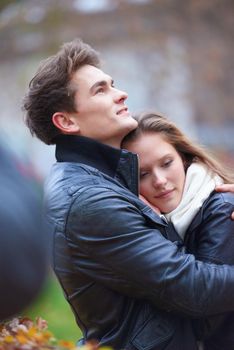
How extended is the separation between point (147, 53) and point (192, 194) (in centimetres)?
1244

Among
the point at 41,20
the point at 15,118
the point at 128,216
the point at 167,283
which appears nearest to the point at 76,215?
the point at 128,216

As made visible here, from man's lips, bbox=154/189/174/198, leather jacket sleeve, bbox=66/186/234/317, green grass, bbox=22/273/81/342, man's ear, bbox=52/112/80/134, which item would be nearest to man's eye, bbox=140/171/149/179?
man's lips, bbox=154/189/174/198

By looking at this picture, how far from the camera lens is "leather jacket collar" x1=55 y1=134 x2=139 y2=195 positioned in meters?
3.63

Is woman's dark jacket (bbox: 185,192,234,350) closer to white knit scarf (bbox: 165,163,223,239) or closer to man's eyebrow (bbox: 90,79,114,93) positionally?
white knit scarf (bbox: 165,163,223,239)

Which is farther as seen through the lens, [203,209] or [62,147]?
[62,147]

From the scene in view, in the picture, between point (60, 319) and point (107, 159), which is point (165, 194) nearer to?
point (107, 159)

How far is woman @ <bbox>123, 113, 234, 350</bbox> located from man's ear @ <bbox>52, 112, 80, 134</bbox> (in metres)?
0.26

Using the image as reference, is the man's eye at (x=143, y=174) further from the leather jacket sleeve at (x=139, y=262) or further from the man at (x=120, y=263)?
the leather jacket sleeve at (x=139, y=262)

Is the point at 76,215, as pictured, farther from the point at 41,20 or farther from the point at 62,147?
the point at 41,20

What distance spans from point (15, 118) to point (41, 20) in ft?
7.44

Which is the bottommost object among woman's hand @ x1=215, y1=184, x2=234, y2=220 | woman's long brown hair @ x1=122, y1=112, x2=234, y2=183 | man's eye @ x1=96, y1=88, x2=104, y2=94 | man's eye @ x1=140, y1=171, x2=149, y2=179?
woman's hand @ x1=215, y1=184, x2=234, y2=220

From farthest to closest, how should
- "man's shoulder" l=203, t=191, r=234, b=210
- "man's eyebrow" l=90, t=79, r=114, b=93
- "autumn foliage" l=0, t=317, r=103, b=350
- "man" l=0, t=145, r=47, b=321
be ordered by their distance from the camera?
"man's eyebrow" l=90, t=79, r=114, b=93 < "man's shoulder" l=203, t=191, r=234, b=210 < "autumn foliage" l=0, t=317, r=103, b=350 < "man" l=0, t=145, r=47, b=321

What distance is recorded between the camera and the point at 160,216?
11.6 ft

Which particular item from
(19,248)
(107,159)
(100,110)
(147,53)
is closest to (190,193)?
(107,159)
